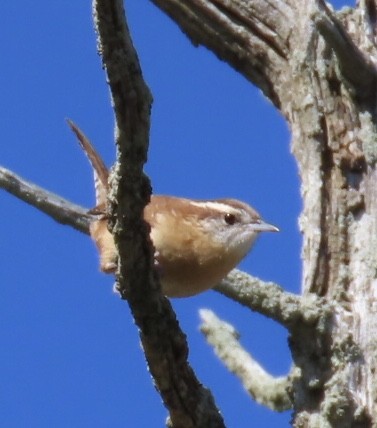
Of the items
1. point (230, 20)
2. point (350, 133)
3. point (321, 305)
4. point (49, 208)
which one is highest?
point (230, 20)

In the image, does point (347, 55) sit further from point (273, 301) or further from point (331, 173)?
point (273, 301)

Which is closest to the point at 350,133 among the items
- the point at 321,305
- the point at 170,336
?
the point at 321,305

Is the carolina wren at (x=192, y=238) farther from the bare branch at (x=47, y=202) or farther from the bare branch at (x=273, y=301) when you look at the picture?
the bare branch at (x=273, y=301)

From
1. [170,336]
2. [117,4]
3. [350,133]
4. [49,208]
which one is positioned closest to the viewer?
[117,4]

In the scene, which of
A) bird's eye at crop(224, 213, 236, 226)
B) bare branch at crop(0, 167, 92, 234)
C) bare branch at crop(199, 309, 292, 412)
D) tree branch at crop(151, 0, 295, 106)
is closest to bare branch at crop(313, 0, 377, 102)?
tree branch at crop(151, 0, 295, 106)

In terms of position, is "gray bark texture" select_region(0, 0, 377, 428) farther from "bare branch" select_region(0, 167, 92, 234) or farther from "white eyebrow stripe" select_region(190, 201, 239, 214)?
"white eyebrow stripe" select_region(190, 201, 239, 214)

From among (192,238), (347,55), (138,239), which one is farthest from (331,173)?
(138,239)

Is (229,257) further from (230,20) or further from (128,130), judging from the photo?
(128,130)
